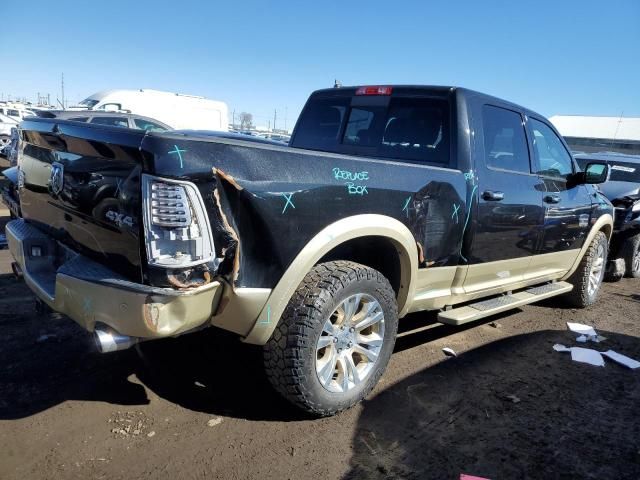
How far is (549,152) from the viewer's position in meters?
4.57

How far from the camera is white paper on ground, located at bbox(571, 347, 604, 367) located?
399cm

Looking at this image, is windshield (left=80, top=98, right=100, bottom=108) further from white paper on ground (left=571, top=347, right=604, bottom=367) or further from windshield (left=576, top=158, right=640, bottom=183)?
white paper on ground (left=571, top=347, right=604, bottom=367)

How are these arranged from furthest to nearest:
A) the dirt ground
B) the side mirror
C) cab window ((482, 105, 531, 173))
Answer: the side mirror, cab window ((482, 105, 531, 173)), the dirt ground

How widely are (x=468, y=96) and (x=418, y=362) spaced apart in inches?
79.2

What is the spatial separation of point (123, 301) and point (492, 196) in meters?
2.63

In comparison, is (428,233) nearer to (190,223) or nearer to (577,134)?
(190,223)

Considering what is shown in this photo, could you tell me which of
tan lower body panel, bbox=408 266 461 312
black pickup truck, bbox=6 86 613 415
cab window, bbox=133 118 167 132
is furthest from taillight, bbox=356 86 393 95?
cab window, bbox=133 118 167 132

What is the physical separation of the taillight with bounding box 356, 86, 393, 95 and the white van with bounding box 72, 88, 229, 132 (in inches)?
584

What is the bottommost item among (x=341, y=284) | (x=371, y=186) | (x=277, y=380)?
(x=277, y=380)

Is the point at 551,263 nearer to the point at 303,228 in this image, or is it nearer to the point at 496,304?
the point at 496,304

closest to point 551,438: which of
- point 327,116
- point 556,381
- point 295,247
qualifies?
point 556,381

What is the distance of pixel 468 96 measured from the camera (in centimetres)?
363

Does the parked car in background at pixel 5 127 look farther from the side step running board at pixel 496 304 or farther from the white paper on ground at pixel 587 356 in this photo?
the white paper on ground at pixel 587 356

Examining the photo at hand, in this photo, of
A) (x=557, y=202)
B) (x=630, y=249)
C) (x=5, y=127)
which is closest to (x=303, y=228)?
(x=557, y=202)
